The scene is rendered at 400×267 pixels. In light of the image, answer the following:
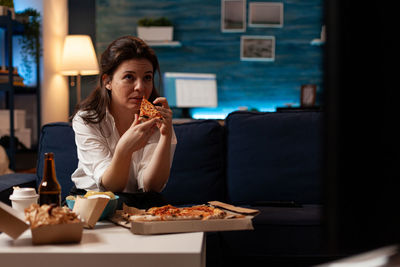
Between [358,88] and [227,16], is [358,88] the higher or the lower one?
the lower one

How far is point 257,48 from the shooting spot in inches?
200

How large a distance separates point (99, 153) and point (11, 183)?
60 centimetres

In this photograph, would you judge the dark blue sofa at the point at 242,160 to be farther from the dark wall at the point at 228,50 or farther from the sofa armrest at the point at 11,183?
the dark wall at the point at 228,50

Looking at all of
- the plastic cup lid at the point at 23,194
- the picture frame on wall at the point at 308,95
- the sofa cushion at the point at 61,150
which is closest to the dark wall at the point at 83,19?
the picture frame on wall at the point at 308,95

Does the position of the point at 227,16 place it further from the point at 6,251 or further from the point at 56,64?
the point at 6,251

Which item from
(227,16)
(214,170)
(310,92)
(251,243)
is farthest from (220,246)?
(227,16)

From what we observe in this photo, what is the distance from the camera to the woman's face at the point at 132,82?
1547mm

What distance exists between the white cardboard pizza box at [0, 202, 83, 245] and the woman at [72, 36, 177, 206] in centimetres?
44

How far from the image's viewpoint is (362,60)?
0.87 feet

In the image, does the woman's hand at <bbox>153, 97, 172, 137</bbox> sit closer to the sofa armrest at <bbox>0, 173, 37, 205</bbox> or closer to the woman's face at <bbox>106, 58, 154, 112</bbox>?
the woman's face at <bbox>106, 58, 154, 112</bbox>

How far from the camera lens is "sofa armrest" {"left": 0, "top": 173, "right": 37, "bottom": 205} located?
1758mm

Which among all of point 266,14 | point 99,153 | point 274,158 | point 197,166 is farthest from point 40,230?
point 266,14

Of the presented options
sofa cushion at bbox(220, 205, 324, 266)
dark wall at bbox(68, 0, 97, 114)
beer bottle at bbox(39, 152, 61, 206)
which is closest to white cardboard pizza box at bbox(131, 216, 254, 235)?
beer bottle at bbox(39, 152, 61, 206)

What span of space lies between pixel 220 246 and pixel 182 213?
71 cm
